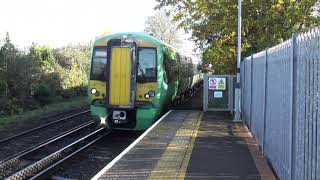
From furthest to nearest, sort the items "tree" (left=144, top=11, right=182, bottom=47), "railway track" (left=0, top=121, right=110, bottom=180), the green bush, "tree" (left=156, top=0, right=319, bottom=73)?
"tree" (left=144, top=11, right=182, bottom=47) → the green bush → "tree" (left=156, top=0, right=319, bottom=73) → "railway track" (left=0, top=121, right=110, bottom=180)

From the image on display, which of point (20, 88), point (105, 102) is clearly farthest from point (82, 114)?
point (105, 102)

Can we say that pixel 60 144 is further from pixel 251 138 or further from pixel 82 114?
pixel 82 114

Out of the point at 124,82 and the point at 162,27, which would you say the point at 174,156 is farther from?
the point at 162,27

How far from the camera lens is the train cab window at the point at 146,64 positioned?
16.7 m

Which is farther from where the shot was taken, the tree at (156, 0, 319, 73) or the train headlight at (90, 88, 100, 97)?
the tree at (156, 0, 319, 73)

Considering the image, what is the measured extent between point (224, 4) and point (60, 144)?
38.0 feet

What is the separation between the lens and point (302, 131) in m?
6.20

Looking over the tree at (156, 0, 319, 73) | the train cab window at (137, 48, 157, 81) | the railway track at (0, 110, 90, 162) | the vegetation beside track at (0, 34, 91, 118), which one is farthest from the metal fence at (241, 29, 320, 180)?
the vegetation beside track at (0, 34, 91, 118)

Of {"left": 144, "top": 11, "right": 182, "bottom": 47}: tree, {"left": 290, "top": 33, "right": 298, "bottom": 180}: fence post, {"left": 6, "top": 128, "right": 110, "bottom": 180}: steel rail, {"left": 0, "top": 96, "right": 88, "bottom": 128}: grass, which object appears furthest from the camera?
{"left": 144, "top": 11, "right": 182, "bottom": 47}: tree

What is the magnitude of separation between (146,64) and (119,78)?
994mm

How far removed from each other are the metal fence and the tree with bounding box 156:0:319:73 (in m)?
13.6

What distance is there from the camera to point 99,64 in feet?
54.9

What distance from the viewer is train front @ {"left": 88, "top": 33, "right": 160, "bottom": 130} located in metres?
16.4

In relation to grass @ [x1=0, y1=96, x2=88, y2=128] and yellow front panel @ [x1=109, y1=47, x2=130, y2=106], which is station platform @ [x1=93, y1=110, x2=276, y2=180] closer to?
yellow front panel @ [x1=109, y1=47, x2=130, y2=106]
